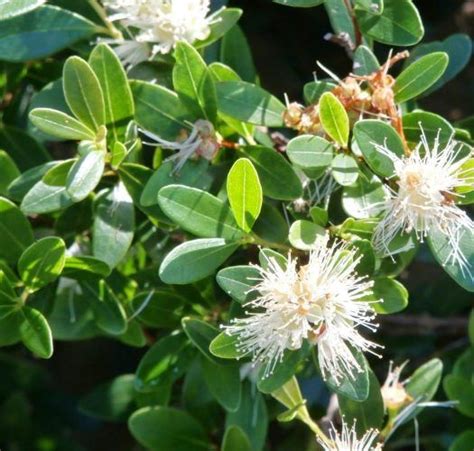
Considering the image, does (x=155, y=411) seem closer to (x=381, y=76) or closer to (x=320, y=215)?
(x=320, y=215)

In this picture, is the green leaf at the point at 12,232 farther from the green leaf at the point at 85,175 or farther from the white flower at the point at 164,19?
the white flower at the point at 164,19

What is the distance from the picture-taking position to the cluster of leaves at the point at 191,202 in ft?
4.36

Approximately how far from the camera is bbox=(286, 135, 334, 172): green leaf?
1337 mm

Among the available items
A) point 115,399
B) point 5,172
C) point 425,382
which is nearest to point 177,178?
point 5,172

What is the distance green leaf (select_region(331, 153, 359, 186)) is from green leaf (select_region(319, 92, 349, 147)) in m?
0.02

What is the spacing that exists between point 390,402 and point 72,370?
4.17 ft

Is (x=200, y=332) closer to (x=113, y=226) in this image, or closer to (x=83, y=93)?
(x=113, y=226)

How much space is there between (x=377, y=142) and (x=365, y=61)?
182mm

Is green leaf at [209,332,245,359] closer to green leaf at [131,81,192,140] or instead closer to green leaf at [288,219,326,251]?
green leaf at [288,219,326,251]

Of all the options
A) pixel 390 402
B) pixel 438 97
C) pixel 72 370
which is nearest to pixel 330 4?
pixel 390 402

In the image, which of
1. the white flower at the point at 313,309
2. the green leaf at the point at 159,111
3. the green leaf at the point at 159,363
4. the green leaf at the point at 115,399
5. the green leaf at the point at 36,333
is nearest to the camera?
the white flower at the point at 313,309

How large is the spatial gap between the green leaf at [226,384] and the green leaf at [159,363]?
3.4 inches

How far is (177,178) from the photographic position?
1.42 m

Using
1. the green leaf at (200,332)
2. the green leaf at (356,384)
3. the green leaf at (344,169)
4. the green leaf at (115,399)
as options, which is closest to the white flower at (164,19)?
the green leaf at (344,169)
